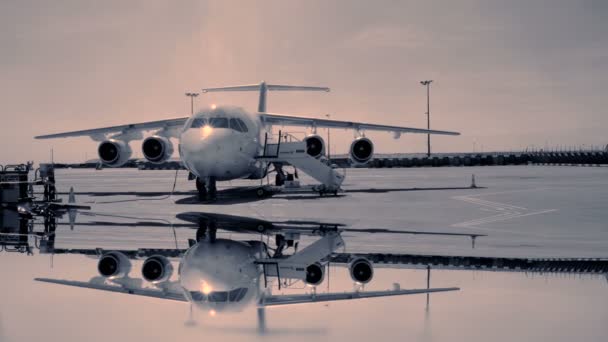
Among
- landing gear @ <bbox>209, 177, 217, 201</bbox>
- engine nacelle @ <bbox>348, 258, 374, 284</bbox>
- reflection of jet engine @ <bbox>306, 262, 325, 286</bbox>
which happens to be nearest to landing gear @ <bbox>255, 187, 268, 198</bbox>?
landing gear @ <bbox>209, 177, 217, 201</bbox>

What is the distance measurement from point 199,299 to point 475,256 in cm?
440

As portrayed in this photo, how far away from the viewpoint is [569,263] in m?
8.00

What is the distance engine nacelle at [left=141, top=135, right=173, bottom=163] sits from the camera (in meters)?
22.8

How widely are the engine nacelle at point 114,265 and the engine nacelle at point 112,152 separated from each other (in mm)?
15212

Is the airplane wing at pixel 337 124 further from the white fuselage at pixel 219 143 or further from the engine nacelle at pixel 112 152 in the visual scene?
the engine nacelle at pixel 112 152

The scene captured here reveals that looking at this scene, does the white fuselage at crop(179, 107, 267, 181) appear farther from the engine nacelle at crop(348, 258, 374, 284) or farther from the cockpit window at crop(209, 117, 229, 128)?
the engine nacelle at crop(348, 258, 374, 284)

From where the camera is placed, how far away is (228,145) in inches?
753

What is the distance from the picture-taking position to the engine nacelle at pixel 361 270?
7005 millimetres

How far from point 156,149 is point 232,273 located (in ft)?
54.0

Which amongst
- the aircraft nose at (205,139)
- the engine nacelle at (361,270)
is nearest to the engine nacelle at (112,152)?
the aircraft nose at (205,139)

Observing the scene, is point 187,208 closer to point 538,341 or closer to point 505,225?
point 505,225

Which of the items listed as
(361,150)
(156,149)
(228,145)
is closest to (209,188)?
(228,145)

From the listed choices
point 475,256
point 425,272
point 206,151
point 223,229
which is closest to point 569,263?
point 475,256

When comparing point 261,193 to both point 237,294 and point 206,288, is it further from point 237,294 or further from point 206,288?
point 237,294
